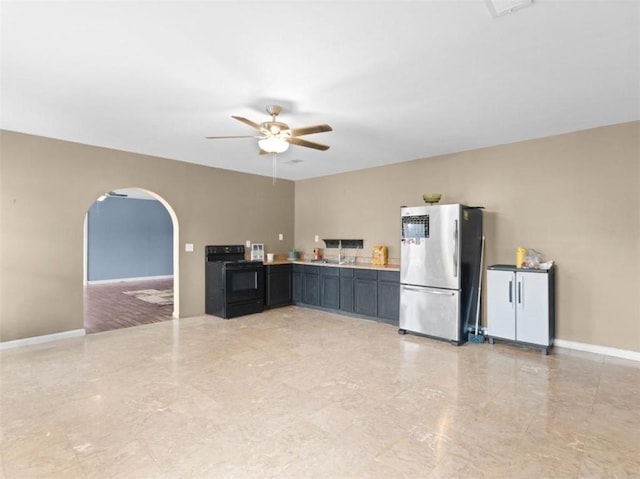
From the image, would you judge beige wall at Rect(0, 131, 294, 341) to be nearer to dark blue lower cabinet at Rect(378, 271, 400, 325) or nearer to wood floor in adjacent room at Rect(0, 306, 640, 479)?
wood floor in adjacent room at Rect(0, 306, 640, 479)

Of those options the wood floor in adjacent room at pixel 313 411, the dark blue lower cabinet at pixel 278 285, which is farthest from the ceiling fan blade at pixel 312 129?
the dark blue lower cabinet at pixel 278 285

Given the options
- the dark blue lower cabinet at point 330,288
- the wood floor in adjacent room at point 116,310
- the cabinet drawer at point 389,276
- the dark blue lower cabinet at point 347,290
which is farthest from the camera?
the dark blue lower cabinet at point 330,288

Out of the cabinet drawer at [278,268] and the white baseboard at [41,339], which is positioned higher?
the cabinet drawer at [278,268]

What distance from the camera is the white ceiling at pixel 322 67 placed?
6.54ft

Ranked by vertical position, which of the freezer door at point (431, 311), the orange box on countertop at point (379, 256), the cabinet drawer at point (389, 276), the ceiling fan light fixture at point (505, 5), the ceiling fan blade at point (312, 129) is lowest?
the freezer door at point (431, 311)

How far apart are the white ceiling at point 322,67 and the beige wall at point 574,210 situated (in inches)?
13.0

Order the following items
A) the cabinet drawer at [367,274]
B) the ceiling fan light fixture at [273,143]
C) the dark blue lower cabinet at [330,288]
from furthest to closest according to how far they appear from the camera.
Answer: the dark blue lower cabinet at [330,288] < the cabinet drawer at [367,274] < the ceiling fan light fixture at [273,143]

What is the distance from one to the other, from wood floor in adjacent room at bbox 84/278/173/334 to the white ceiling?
273 cm

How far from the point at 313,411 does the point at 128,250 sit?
9300 mm

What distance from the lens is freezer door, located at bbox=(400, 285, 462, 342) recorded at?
4.30 meters

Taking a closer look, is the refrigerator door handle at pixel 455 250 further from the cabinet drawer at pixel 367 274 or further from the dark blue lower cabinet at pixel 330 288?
the dark blue lower cabinet at pixel 330 288

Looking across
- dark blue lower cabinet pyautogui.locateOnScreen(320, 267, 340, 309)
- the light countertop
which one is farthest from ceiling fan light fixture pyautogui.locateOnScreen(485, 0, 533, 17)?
dark blue lower cabinet pyautogui.locateOnScreen(320, 267, 340, 309)

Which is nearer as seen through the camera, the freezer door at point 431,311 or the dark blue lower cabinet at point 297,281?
the freezer door at point 431,311

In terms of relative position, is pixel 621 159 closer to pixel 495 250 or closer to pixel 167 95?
pixel 495 250
